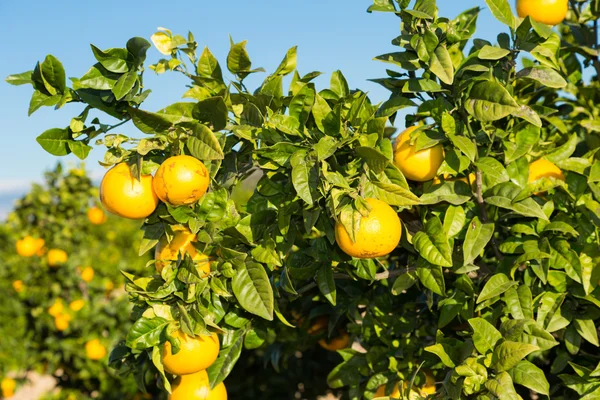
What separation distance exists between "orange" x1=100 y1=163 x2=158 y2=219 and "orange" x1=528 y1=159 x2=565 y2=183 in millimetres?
864

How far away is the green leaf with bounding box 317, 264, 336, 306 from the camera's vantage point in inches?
51.3

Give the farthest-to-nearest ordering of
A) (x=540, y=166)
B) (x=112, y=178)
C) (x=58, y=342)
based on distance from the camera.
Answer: (x=58, y=342) < (x=540, y=166) < (x=112, y=178)

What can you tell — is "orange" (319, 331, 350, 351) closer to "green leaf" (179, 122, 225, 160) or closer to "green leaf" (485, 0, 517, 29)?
"green leaf" (179, 122, 225, 160)

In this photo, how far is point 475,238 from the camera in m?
1.21

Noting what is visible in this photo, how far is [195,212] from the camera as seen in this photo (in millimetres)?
1221

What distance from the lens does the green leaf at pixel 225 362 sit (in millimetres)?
1364

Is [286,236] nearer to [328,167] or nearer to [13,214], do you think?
[328,167]

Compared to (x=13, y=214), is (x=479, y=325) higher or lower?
higher

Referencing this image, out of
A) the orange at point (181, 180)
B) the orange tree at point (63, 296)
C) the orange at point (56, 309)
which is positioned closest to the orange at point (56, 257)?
the orange tree at point (63, 296)

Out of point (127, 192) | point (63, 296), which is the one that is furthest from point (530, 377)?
point (63, 296)

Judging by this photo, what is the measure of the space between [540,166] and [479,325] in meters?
0.46

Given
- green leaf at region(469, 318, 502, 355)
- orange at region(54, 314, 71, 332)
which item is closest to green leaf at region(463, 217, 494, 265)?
green leaf at region(469, 318, 502, 355)

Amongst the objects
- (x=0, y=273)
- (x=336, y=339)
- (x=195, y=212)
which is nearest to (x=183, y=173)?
(x=195, y=212)

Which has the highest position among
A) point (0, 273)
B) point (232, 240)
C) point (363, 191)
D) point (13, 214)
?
point (363, 191)
